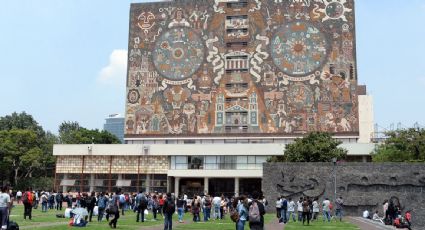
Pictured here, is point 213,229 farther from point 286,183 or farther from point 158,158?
point 158,158

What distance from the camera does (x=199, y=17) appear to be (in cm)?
7131

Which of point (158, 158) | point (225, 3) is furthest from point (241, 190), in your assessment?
point (225, 3)

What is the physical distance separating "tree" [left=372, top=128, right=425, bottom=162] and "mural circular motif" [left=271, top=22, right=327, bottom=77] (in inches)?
722

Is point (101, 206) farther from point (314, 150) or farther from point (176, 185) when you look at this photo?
point (176, 185)

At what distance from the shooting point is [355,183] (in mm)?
36906

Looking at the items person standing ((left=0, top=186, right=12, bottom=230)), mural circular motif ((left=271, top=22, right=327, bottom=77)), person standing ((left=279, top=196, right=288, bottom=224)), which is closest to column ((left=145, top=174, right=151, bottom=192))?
mural circular motif ((left=271, top=22, right=327, bottom=77))

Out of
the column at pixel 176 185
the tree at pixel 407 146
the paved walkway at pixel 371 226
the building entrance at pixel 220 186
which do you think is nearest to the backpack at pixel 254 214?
the paved walkway at pixel 371 226

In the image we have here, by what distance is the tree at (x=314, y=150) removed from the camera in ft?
176

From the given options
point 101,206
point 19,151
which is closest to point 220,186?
point 19,151

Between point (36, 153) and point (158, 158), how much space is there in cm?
1847

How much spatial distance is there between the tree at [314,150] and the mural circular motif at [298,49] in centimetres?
1374

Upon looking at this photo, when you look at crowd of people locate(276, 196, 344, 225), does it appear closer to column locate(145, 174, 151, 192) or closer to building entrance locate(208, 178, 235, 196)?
building entrance locate(208, 178, 235, 196)

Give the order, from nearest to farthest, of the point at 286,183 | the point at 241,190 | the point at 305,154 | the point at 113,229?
1. the point at 113,229
2. the point at 286,183
3. the point at 305,154
4. the point at 241,190

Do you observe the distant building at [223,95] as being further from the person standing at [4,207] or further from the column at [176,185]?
the person standing at [4,207]
